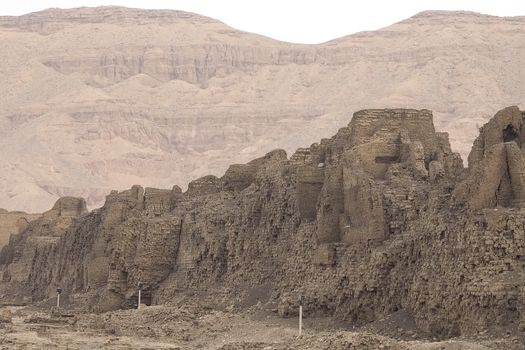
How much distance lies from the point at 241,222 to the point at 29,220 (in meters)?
37.1

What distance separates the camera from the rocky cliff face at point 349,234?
31.4 metres

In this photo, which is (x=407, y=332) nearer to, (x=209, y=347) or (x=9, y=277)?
(x=209, y=347)

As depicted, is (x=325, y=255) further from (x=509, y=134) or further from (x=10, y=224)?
(x=10, y=224)

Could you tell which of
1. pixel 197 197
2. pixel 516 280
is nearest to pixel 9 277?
pixel 197 197

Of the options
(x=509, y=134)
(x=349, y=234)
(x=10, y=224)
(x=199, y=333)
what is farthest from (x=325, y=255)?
(x=10, y=224)

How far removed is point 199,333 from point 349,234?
452 centimetres

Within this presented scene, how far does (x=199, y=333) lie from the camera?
131 feet

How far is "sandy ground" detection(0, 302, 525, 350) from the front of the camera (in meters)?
30.7

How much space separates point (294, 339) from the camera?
34.2 meters

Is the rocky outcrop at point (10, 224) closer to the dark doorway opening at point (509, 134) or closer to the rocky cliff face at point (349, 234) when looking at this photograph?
the rocky cliff face at point (349, 234)

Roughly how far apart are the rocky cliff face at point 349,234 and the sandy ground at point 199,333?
68 cm

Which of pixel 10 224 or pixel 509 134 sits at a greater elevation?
pixel 509 134

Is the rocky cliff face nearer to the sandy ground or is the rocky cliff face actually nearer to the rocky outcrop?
the sandy ground

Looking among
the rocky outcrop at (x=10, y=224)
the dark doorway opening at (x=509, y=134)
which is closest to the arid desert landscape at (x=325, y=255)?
the dark doorway opening at (x=509, y=134)
